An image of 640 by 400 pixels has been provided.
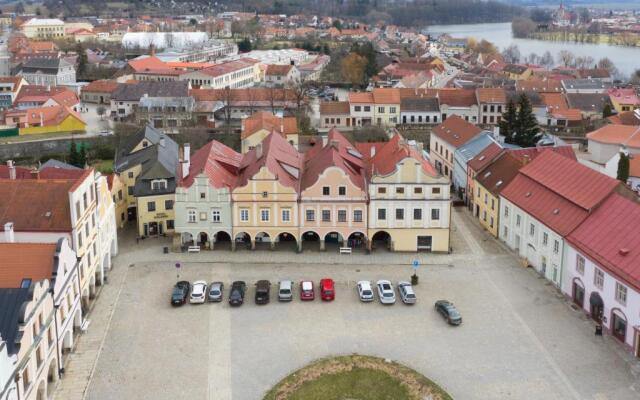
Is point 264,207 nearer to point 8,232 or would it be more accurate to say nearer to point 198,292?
point 198,292

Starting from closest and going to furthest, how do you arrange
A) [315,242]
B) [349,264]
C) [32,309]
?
[32,309] < [349,264] < [315,242]

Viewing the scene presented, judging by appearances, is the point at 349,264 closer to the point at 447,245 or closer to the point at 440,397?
the point at 447,245

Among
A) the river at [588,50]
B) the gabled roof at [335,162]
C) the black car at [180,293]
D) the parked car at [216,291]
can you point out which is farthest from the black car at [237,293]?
the river at [588,50]

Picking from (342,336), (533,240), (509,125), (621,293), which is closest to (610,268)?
(621,293)

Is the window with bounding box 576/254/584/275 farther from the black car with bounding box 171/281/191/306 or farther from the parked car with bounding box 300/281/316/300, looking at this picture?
A: the black car with bounding box 171/281/191/306

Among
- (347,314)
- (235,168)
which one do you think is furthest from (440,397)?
(235,168)

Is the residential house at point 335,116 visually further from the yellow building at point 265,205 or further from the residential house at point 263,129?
the yellow building at point 265,205

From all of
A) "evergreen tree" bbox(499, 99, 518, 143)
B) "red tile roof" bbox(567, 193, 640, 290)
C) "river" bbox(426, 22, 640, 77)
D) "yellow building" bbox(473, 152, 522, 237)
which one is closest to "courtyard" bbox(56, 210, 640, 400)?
"red tile roof" bbox(567, 193, 640, 290)
